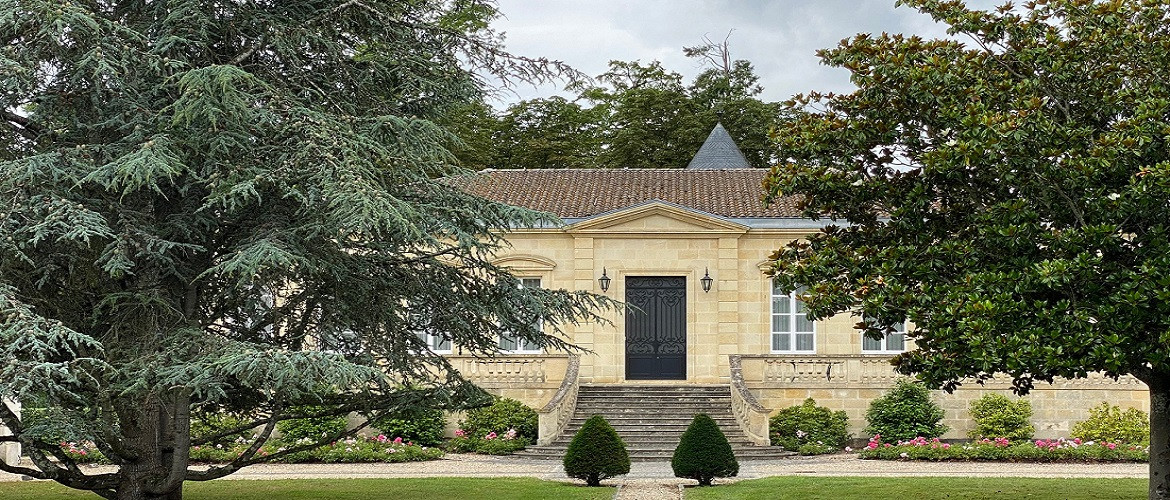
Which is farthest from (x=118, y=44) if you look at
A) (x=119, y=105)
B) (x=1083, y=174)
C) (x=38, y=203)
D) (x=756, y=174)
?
(x=756, y=174)

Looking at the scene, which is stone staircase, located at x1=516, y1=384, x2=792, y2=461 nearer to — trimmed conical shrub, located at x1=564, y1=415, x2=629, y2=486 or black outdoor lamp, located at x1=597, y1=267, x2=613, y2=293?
black outdoor lamp, located at x1=597, y1=267, x2=613, y2=293

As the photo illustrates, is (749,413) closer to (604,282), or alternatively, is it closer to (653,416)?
(653,416)

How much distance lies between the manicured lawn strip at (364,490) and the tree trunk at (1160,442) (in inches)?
233

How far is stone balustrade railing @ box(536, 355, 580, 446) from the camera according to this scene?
822 inches

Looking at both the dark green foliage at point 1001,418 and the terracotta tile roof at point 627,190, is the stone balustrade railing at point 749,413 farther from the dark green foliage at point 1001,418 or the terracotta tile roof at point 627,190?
the terracotta tile roof at point 627,190

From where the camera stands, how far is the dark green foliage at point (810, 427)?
70.4ft

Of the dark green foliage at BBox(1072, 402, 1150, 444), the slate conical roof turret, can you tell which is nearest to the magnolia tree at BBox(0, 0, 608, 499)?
the dark green foliage at BBox(1072, 402, 1150, 444)

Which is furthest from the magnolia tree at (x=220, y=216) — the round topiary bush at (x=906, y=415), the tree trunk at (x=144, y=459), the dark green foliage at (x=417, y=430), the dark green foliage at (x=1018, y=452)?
the round topiary bush at (x=906, y=415)

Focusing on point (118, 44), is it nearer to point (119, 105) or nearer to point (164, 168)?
point (119, 105)

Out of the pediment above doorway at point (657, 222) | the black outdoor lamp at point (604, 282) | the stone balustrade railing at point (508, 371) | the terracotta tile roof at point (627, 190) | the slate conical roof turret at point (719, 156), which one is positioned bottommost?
the stone balustrade railing at point (508, 371)

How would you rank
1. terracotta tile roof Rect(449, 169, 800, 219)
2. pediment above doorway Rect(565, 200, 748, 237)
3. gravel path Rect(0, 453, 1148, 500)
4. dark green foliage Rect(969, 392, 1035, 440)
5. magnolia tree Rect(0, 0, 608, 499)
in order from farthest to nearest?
terracotta tile roof Rect(449, 169, 800, 219), pediment above doorway Rect(565, 200, 748, 237), dark green foliage Rect(969, 392, 1035, 440), gravel path Rect(0, 453, 1148, 500), magnolia tree Rect(0, 0, 608, 499)

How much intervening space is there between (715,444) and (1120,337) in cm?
686

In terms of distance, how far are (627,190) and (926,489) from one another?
Answer: 43.3 feet

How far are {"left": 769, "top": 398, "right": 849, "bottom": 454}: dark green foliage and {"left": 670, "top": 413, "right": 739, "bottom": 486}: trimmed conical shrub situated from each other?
17.6 ft
